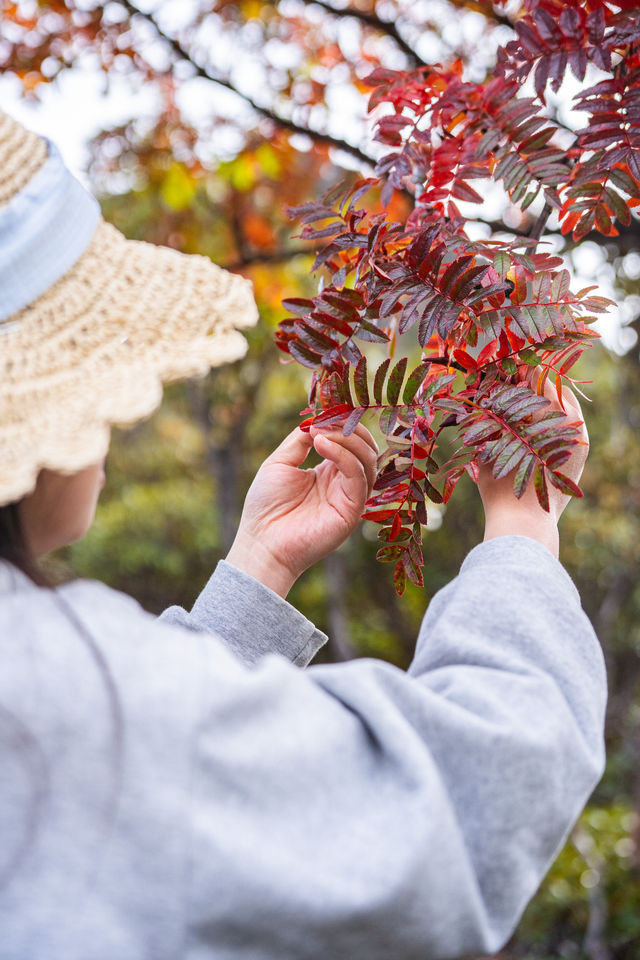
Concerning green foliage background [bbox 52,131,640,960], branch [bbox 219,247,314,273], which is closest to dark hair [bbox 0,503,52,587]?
branch [bbox 219,247,314,273]

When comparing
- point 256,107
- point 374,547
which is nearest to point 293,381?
point 374,547

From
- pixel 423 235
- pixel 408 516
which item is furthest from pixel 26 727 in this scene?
pixel 423 235

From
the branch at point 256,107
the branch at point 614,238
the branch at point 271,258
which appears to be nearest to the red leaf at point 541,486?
the branch at point 614,238

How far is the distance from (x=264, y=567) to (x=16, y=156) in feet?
2.33

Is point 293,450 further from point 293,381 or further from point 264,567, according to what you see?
point 293,381

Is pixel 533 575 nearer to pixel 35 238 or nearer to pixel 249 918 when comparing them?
pixel 249 918

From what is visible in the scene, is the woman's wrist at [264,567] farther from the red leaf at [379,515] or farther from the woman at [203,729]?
the woman at [203,729]

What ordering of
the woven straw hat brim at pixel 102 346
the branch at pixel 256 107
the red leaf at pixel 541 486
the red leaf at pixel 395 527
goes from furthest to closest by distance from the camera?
the branch at pixel 256 107 → the red leaf at pixel 395 527 → the red leaf at pixel 541 486 → the woven straw hat brim at pixel 102 346

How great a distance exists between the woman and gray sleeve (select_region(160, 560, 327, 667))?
12.6 inches

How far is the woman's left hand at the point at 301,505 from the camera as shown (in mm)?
1314

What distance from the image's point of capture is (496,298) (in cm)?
116

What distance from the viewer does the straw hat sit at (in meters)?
0.88

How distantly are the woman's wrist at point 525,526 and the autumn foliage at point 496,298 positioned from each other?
5cm

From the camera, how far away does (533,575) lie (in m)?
1.02
